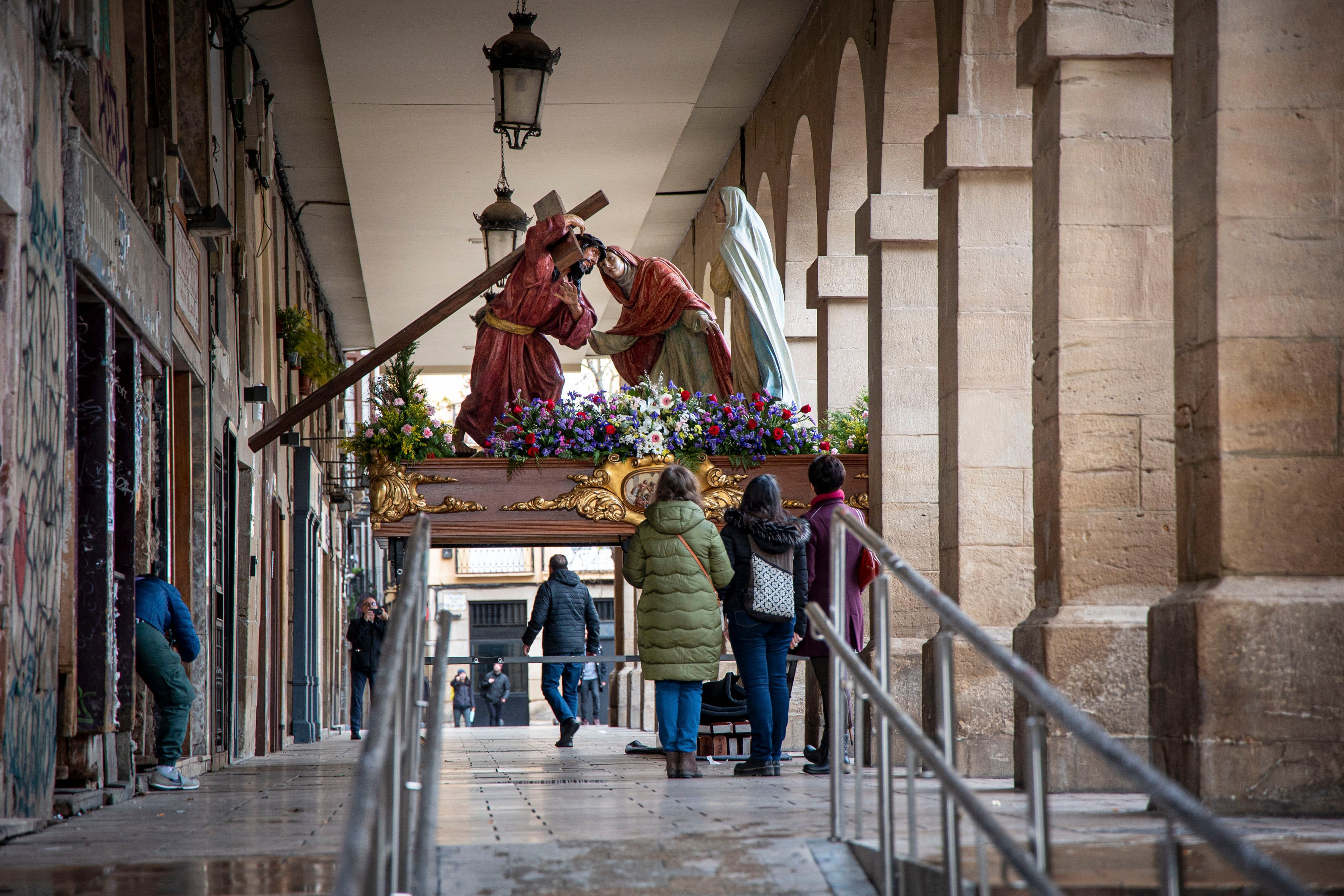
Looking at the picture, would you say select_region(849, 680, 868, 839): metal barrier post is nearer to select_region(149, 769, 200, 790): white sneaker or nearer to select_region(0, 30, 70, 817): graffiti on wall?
select_region(0, 30, 70, 817): graffiti on wall

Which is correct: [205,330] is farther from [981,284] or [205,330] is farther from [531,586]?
[531,586]

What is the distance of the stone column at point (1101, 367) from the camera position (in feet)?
22.3

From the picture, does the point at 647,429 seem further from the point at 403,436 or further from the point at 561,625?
the point at 561,625

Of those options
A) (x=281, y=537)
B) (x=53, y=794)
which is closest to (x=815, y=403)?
(x=281, y=537)

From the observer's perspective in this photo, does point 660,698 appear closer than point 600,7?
Yes

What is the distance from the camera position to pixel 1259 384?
560cm

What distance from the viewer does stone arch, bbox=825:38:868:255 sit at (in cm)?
1285

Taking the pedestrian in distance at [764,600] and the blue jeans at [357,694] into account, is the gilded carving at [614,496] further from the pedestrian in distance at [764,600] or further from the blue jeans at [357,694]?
the blue jeans at [357,694]

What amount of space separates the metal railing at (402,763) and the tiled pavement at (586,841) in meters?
0.37

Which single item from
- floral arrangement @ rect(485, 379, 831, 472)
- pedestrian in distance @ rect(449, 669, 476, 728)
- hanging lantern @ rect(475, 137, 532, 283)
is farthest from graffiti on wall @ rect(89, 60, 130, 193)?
pedestrian in distance @ rect(449, 669, 476, 728)

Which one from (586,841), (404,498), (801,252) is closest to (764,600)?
(586,841)

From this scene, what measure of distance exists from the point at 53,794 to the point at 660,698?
281cm

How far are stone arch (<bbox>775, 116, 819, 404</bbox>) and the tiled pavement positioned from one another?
811 centimetres

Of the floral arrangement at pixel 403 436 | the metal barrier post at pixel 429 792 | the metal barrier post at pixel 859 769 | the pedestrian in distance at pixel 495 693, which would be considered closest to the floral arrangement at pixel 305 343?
the floral arrangement at pixel 403 436
